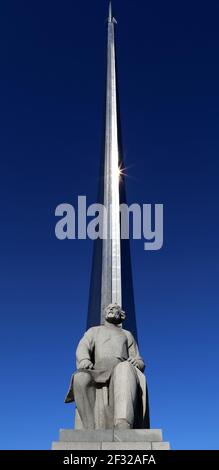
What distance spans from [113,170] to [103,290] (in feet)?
29.0

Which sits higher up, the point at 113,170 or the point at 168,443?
the point at 113,170

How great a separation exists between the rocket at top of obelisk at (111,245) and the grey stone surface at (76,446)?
17.5m

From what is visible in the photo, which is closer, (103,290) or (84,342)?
(84,342)

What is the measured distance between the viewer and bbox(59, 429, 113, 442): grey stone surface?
5.07m

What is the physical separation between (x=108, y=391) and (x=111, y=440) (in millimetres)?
870

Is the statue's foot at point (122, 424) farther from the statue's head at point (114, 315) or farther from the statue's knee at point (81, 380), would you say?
the statue's head at point (114, 315)

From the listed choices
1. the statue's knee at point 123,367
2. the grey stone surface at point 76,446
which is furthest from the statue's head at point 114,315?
the grey stone surface at point 76,446

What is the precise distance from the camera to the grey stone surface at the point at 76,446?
16.3 feet

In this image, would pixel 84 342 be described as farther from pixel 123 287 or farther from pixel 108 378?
pixel 123 287

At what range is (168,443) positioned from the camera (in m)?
5.03

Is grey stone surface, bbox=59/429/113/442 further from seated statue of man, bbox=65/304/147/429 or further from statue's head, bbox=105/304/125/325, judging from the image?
statue's head, bbox=105/304/125/325

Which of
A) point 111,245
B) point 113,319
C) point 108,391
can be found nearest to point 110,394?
point 108,391

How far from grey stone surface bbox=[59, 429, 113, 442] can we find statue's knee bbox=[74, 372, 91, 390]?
68 cm
